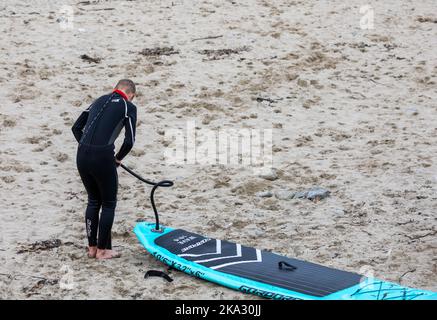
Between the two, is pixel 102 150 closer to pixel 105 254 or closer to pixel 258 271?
pixel 105 254

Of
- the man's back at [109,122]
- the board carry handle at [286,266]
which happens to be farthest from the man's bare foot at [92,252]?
the board carry handle at [286,266]

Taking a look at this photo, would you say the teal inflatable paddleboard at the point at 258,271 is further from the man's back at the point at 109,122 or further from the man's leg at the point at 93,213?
the man's back at the point at 109,122

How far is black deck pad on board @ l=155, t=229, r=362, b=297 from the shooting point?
6.01 metres

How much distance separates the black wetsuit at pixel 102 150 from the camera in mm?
6410

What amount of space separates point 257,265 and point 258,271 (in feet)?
0.47

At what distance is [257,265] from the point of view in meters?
6.41

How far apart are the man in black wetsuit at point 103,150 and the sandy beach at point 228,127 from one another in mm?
347

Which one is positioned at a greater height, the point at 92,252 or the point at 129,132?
the point at 129,132

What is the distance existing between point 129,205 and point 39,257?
1.48 meters

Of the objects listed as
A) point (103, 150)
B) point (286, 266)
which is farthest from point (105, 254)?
point (286, 266)

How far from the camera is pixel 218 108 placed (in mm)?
10133

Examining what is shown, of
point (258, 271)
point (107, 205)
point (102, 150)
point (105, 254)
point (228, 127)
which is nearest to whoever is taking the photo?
point (258, 271)

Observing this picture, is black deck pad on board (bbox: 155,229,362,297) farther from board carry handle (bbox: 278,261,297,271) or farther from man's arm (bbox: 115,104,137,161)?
man's arm (bbox: 115,104,137,161)
